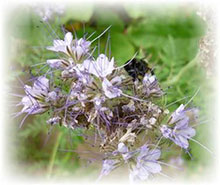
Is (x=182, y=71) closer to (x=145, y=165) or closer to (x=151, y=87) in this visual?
(x=151, y=87)

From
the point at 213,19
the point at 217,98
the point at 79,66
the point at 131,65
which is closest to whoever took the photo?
the point at 79,66

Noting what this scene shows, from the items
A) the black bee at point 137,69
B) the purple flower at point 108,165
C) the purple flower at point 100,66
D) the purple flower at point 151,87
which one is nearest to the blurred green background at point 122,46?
the black bee at point 137,69

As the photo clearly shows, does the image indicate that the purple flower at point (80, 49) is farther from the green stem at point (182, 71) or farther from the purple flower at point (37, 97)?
the green stem at point (182, 71)

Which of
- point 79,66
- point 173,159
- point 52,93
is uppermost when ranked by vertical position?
point 79,66

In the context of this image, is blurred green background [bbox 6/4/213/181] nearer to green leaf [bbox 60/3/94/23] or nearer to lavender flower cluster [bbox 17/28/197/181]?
green leaf [bbox 60/3/94/23]

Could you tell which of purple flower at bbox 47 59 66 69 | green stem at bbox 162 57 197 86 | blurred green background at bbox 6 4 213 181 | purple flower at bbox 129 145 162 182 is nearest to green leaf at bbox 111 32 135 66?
blurred green background at bbox 6 4 213 181

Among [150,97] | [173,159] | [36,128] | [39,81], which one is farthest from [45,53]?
[173,159]

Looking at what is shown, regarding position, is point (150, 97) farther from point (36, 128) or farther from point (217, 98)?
point (36, 128)
